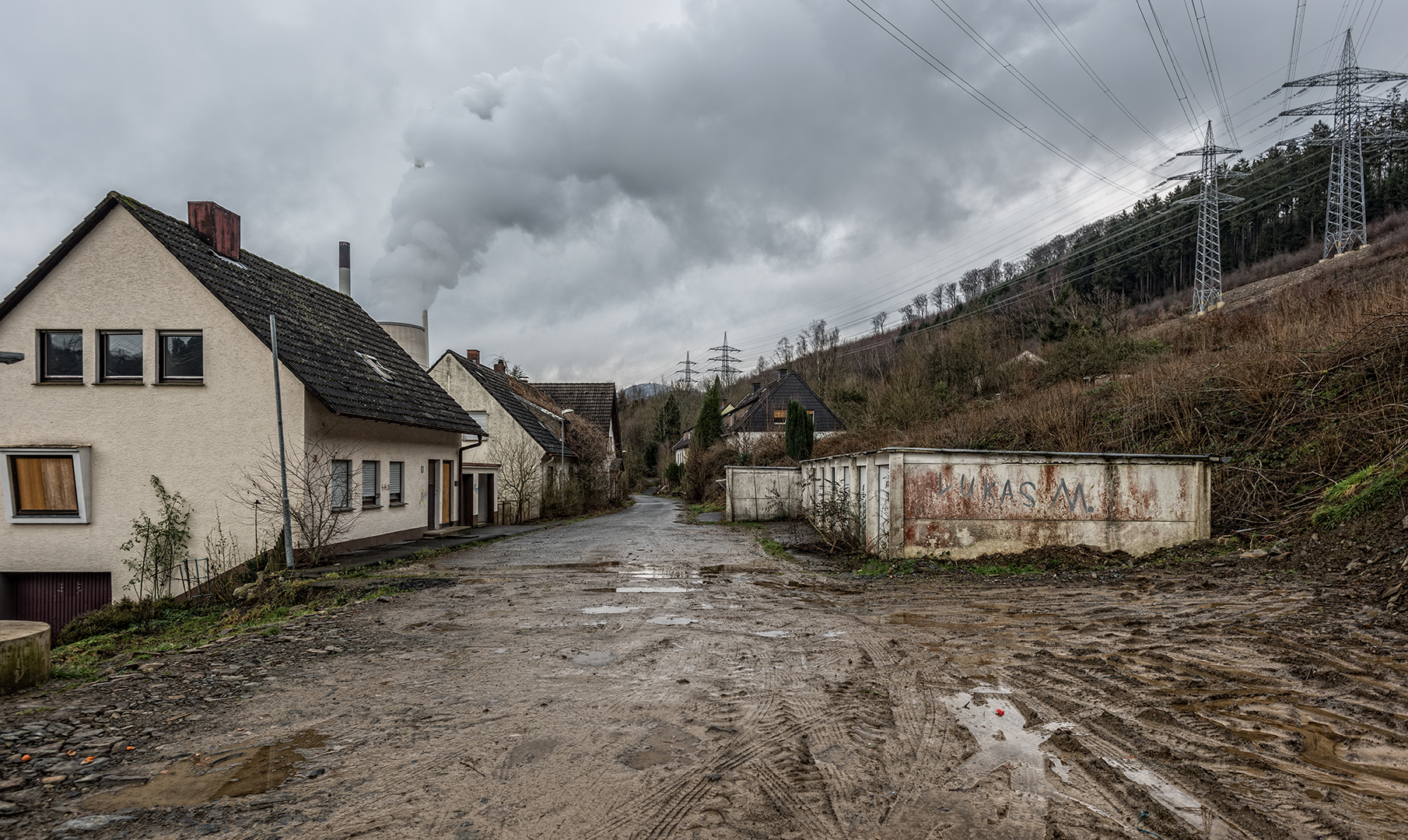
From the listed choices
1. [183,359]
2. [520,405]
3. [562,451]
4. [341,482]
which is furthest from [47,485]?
[562,451]

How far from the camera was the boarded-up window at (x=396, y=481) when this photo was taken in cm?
1886

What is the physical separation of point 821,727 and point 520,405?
1217 inches

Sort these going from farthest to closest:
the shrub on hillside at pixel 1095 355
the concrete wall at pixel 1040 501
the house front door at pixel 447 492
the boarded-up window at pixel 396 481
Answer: the house front door at pixel 447 492 → the shrub on hillside at pixel 1095 355 → the boarded-up window at pixel 396 481 → the concrete wall at pixel 1040 501

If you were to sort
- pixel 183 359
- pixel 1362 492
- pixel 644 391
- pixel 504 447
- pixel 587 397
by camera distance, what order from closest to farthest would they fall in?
pixel 1362 492
pixel 183 359
pixel 504 447
pixel 587 397
pixel 644 391

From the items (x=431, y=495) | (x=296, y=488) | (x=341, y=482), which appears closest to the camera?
(x=296, y=488)

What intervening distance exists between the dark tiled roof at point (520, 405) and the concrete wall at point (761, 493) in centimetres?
939

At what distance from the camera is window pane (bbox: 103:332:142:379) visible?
50.1 feet

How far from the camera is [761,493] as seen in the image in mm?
26828

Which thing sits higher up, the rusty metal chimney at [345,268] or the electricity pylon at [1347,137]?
the electricity pylon at [1347,137]

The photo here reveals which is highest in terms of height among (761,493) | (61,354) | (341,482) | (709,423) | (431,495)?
(61,354)

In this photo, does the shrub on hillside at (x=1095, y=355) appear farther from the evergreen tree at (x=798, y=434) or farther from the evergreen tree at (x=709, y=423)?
the evergreen tree at (x=709, y=423)

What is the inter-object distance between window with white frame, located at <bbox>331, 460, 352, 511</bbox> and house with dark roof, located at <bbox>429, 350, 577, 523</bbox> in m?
10.2

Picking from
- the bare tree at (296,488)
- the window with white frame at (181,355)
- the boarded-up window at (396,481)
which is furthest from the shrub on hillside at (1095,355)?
the window with white frame at (181,355)

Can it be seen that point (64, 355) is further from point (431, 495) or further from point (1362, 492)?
point (1362, 492)
